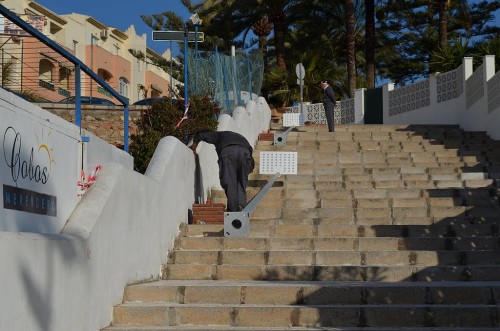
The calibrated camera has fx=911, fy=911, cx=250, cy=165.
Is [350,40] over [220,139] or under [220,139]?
over

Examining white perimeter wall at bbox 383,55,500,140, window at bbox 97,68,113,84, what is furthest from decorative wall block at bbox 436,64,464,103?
window at bbox 97,68,113,84

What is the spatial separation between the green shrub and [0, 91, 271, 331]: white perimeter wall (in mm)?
3490

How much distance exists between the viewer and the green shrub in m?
15.0

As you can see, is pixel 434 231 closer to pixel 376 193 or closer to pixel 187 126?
pixel 376 193

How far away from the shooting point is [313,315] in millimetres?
7434

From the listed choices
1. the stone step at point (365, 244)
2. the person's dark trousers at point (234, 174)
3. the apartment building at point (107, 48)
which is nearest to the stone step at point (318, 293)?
the stone step at point (365, 244)

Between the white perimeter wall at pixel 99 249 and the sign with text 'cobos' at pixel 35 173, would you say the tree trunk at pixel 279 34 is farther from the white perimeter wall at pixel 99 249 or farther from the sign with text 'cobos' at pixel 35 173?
the sign with text 'cobos' at pixel 35 173

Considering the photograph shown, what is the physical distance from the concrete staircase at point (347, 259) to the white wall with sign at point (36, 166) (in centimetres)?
108

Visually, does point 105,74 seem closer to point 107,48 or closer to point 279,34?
point 107,48

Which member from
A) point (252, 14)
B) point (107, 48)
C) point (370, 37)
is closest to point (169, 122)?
point (370, 37)

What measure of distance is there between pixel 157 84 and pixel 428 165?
5010cm

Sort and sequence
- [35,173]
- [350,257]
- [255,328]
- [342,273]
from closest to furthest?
[35,173] → [255,328] → [342,273] → [350,257]

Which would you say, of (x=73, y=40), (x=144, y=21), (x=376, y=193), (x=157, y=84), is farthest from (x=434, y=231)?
(x=157, y=84)

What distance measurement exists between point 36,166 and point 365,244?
4335 millimetres
